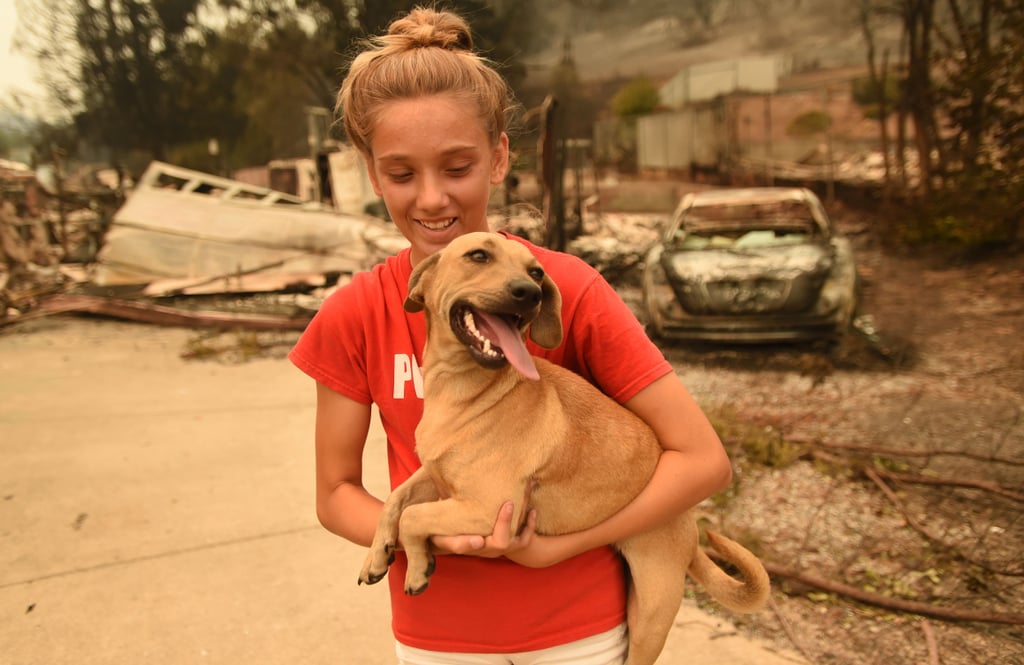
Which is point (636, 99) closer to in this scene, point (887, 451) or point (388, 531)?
point (887, 451)

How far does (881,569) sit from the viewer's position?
11.2ft

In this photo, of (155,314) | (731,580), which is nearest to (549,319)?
(731,580)

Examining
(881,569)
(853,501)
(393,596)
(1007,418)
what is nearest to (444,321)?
(393,596)

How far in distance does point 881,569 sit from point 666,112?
16.4 meters

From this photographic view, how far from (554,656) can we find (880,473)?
11.7ft

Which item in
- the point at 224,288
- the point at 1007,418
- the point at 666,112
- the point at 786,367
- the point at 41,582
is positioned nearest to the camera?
the point at 41,582

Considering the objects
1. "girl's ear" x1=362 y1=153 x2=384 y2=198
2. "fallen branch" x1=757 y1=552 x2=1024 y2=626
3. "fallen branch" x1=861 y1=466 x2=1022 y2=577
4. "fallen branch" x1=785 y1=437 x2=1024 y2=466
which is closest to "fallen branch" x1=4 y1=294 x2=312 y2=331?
"fallen branch" x1=785 y1=437 x2=1024 y2=466

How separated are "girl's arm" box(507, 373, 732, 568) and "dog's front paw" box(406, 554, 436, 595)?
0.75 ft

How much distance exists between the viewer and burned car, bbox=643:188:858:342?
22.1ft

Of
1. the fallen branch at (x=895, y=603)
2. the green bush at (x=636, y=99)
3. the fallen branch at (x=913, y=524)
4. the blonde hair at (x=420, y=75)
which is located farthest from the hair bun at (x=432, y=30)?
the green bush at (x=636, y=99)

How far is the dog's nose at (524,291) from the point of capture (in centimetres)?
120

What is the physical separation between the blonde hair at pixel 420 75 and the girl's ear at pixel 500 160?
2 centimetres

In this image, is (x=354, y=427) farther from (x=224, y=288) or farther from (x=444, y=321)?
(x=224, y=288)

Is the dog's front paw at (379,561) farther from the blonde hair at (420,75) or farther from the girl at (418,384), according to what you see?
the blonde hair at (420,75)
